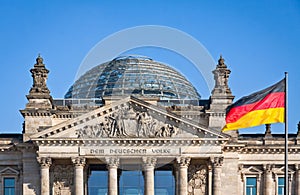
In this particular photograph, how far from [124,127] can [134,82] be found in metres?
20.5

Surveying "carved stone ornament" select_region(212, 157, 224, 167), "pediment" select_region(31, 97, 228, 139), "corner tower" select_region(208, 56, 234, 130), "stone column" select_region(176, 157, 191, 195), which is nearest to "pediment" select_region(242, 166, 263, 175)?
"corner tower" select_region(208, 56, 234, 130)

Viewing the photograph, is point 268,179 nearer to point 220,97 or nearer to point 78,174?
point 220,97

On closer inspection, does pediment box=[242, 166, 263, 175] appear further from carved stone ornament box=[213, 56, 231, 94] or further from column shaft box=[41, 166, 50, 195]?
column shaft box=[41, 166, 50, 195]

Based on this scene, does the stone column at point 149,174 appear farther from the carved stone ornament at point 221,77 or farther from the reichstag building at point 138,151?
the carved stone ornament at point 221,77

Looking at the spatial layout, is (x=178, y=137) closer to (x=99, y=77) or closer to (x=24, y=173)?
(x=24, y=173)

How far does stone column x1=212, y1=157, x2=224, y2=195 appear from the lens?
76.4 m

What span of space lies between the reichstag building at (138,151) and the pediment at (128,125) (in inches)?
4.0

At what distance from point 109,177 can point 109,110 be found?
689 cm

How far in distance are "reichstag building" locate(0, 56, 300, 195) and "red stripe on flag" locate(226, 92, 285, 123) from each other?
24051 millimetres

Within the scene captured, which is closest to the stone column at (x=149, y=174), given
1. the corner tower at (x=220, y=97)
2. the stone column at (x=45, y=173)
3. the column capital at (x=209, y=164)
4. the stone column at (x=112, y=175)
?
the stone column at (x=112, y=175)

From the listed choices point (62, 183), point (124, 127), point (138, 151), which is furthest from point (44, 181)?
point (138, 151)

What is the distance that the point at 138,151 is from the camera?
76.5 m

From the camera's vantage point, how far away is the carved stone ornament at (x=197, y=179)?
260ft

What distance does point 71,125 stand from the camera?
76.0 metres
